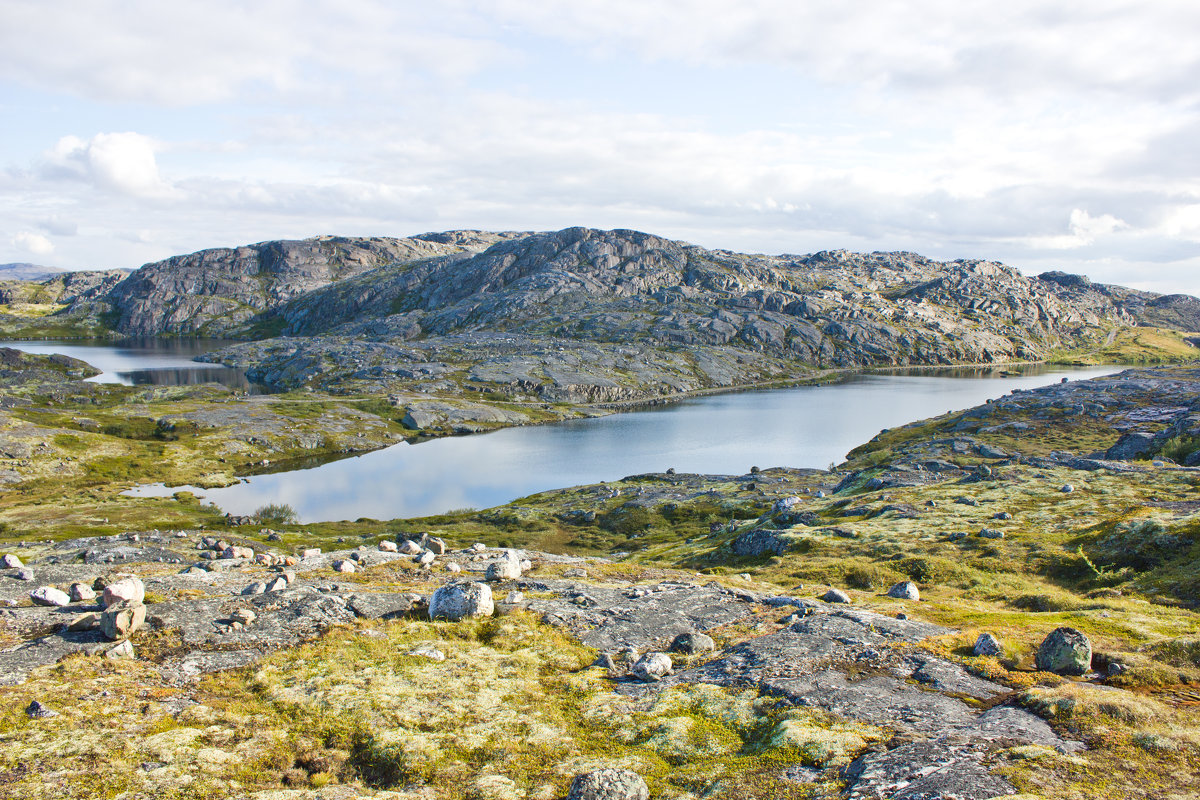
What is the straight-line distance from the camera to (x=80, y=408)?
152m

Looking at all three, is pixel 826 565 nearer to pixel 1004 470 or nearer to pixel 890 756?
pixel 890 756

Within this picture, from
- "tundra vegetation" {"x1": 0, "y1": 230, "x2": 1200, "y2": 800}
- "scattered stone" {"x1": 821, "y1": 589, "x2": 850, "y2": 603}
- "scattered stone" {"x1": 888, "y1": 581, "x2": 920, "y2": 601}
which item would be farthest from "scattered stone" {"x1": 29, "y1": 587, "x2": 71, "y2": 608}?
"scattered stone" {"x1": 888, "y1": 581, "x2": 920, "y2": 601}

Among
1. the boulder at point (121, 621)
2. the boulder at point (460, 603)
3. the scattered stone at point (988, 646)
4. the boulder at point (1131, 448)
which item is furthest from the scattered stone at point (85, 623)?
the boulder at point (1131, 448)

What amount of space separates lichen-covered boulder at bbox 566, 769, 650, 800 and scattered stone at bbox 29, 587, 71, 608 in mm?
19860

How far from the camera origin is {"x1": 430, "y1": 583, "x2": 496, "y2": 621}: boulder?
77.2 ft

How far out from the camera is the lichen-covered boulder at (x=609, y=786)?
1309cm

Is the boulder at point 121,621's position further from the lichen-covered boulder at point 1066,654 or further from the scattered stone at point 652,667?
the lichen-covered boulder at point 1066,654

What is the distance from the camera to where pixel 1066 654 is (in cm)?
1809

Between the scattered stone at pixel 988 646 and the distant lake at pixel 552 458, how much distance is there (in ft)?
282

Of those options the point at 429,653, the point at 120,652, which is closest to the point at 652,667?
the point at 429,653

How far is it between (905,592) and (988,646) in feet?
35.7

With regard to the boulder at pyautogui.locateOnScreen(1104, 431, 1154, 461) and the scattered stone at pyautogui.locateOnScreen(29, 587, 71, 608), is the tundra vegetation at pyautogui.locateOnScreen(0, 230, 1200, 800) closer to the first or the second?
the scattered stone at pyautogui.locateOnScreen(29, 587, 71, 608)

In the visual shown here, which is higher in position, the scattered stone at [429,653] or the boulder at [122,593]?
the boulder at [122,593]

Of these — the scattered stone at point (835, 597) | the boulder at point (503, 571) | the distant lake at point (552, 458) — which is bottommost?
the distant lake at point (552, 458)
